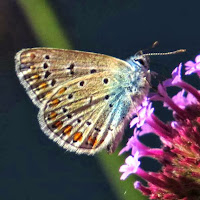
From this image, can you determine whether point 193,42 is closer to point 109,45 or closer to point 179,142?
point 109,45

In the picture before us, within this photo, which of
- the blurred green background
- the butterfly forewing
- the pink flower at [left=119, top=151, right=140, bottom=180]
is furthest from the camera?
the blurred green background

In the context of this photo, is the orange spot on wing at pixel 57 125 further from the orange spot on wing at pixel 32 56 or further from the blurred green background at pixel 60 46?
the blurred green background at pixel 60 46

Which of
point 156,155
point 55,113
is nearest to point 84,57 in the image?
point 55,113

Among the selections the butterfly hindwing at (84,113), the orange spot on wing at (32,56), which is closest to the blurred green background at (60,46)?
the butterfly hindwing at (84,113)

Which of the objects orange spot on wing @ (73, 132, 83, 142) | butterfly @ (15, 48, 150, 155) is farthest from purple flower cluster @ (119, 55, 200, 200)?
orange spot on wing @ (73, 132, 83, 142)

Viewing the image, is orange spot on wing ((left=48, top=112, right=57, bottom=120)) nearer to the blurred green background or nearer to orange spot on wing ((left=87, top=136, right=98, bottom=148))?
orange spot on wing ((left=87, top=136, right=98, bottom=148))

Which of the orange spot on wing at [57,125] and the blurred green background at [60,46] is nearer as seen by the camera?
the orange spot on wing at [57,125]
